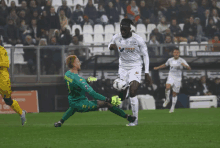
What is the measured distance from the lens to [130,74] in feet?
28.8

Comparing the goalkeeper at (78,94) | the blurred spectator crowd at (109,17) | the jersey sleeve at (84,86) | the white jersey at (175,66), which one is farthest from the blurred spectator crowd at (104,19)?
the jersey sleeve at (84,86)

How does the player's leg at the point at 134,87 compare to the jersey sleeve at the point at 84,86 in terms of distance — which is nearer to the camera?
the jersey sleeve at the point at 84,86

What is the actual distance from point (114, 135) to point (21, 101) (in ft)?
35.7

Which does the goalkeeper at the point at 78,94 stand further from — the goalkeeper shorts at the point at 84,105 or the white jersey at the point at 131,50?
the white jersey at the point at 131,50

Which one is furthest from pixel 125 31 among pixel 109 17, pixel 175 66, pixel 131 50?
pixel 109 17

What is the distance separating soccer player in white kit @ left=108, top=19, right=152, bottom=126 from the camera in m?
8.63

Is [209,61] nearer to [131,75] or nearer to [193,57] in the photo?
[193,57]

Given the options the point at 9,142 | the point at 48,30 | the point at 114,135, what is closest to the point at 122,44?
the point at 114,135

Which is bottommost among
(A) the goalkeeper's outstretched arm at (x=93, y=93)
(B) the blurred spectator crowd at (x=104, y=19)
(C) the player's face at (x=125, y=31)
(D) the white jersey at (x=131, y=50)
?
(A) the goalkeeper's outstretched arm at (x=93, y=93)

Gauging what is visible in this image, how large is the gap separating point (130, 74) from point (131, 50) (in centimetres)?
53

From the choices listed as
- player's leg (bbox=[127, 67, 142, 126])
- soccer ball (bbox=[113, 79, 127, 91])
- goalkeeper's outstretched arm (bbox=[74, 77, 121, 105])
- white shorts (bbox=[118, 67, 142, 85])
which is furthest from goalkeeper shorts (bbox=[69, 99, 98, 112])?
white shorts (bbox=[118, 67, 142, 85])

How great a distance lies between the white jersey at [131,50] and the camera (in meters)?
8.73

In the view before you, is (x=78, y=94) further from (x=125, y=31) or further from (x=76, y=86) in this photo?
(x=125, y=31)

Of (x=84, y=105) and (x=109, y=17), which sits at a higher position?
(x=109, y=17)
